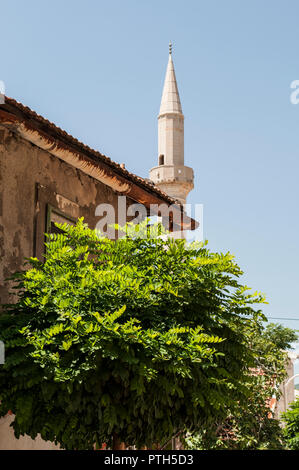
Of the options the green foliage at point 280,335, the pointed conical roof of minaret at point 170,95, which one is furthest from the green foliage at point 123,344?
the pointed conical roof of minaret at point 170,95

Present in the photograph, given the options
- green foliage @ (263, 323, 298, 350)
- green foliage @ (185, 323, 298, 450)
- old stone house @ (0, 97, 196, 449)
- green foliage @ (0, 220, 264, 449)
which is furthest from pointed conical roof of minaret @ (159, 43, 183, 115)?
green foliage @ (0, 220, 264, 449)

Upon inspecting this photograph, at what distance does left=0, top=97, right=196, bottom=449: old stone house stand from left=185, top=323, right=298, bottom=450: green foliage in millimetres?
5073

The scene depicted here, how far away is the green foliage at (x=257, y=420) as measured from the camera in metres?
14.9

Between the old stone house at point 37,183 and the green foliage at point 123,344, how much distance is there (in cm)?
165

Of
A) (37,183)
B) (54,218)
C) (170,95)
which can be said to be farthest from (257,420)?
(170,95)

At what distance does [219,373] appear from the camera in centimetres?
798

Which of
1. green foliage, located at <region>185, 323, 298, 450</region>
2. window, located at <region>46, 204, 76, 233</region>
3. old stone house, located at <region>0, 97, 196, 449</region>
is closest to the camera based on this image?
old stone house, located at <region>0, 97, 196, 449</region>

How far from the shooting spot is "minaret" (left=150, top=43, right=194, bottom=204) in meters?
36.0

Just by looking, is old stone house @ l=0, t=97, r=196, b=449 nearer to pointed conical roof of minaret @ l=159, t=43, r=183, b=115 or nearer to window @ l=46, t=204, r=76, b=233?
window @ l=46, t=204, r=76, b=233

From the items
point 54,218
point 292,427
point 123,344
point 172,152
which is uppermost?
point 172,152

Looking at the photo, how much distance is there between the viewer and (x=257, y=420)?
15.5m

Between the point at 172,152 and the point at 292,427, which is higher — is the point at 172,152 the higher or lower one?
the higher one

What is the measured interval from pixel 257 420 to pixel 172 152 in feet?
75.1

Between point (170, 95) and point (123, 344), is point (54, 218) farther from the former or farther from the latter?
point (170, 95)
